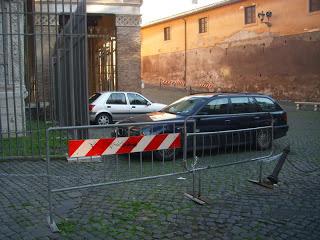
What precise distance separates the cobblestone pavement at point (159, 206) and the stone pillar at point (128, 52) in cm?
1211

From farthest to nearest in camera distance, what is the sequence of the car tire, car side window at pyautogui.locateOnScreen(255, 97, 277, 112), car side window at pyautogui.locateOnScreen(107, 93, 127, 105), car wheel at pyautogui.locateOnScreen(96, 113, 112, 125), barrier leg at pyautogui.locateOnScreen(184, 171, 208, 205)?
car side window at pyautogui.locateOnScreen(107, 93, 127, 105)
car wheel at pyautogui.locateOnScreen(96, 113, 112, 125)
car side window at pyautogui.locateOnScreen(255, 97, 277, 112)
the car tire
barrier leg at pyautogui.locateOnScreen(184, 171, 208, 205)

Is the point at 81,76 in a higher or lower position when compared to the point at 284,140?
higher

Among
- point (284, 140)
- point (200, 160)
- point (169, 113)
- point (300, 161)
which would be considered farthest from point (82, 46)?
point (284, 140)

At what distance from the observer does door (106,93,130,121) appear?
1598cm

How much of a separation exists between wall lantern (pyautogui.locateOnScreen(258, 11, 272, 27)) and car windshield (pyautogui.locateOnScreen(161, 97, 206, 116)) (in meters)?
18.8

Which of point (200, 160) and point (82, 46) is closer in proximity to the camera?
point (200, 160)

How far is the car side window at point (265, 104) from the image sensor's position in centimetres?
1127

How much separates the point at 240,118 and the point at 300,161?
1.77 m

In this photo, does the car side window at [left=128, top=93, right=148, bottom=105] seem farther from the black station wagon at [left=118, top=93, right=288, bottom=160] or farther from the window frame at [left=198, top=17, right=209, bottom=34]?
the window frame at [left=198, top=17, right=209, bottom=34]

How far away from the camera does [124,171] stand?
635cm

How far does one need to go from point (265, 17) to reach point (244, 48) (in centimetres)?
275

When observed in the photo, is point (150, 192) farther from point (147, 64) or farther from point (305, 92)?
point (147, 64)

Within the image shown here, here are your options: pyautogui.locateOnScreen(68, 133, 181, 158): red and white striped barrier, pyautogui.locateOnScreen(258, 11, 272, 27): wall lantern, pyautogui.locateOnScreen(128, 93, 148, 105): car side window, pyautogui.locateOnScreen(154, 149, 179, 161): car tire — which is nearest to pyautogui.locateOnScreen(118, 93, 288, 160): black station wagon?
pyautogui.locateOnScreen(154, 149, 179, 161): car tire

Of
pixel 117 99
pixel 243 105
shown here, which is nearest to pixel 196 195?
pixel 243 105
